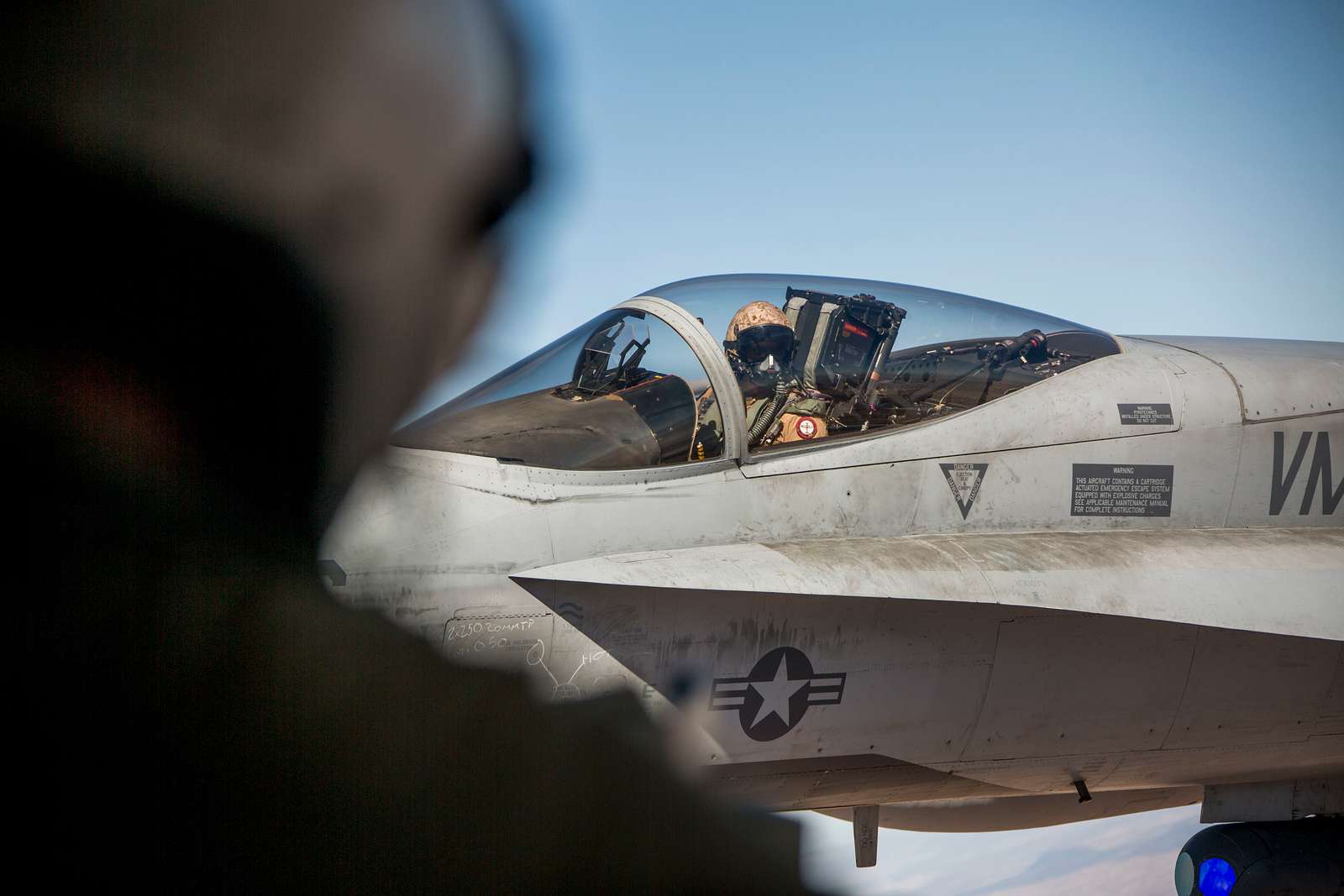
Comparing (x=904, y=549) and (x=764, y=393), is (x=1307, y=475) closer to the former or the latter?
(x=904, y=549)

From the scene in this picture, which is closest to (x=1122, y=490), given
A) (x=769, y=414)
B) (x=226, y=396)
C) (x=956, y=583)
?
(x=956, y=583)

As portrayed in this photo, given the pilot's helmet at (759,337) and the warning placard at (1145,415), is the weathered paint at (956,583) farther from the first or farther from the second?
the pilot's helmet at (759,337)

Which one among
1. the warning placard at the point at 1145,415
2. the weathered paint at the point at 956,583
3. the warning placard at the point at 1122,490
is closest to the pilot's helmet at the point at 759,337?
the weathered paint at the point at 956,583

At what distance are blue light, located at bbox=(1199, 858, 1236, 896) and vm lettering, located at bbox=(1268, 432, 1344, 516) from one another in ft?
5.81

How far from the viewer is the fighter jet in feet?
11.4

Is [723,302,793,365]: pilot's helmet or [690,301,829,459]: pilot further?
[723,302,793,365]: pilot's helmet

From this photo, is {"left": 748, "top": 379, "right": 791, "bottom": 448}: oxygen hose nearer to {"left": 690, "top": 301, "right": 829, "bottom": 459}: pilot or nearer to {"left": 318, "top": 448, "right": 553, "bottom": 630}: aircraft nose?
{"left": 690, "top": 301, "right": 829, "bottom": 459}: pilot

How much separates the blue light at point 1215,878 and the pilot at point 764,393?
3123mm

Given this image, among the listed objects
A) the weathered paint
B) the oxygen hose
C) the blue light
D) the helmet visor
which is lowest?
the blue light

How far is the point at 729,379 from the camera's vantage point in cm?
399

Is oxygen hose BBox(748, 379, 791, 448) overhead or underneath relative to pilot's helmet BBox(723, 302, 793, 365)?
underneath

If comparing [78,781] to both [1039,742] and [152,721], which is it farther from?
[1039,742]

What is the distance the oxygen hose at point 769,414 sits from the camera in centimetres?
397

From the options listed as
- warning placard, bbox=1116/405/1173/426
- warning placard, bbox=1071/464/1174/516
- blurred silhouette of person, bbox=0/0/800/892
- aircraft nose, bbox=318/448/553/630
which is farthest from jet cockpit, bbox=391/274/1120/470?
blurred silhouette of person, bbox=0/0/800/892
